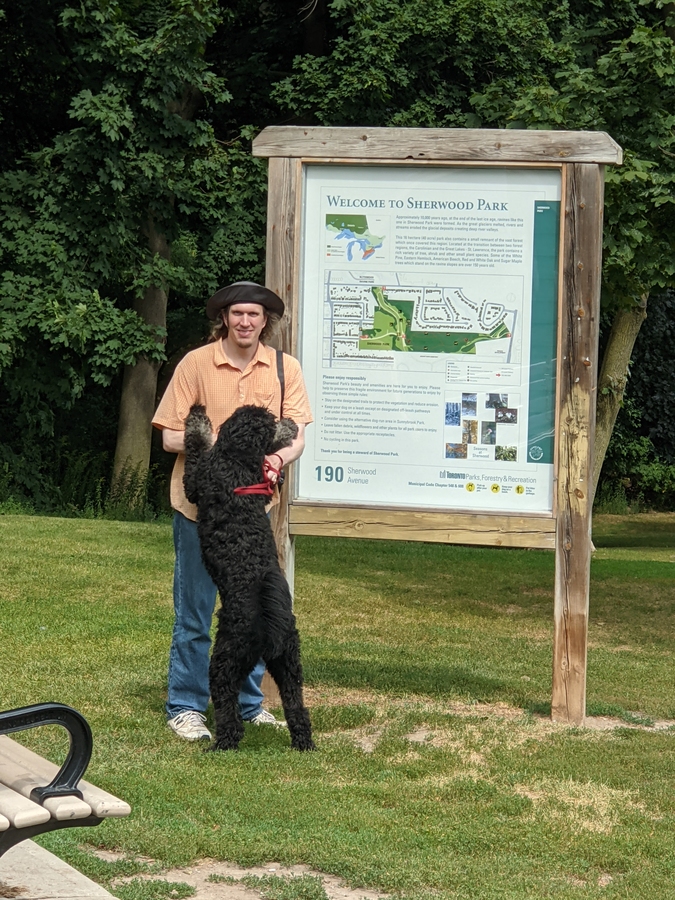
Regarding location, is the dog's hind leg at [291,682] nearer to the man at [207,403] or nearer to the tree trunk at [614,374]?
the man at [207,403]

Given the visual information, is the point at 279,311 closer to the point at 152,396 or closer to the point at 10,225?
the point at 10,225

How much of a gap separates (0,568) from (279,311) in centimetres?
588

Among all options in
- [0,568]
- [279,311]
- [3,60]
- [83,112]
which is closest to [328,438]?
[279,311]

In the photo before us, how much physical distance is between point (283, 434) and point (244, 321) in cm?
55

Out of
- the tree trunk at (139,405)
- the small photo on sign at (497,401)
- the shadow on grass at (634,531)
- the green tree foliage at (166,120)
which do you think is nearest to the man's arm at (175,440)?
the small photo on sign at (497,401)

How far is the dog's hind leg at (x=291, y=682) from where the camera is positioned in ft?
18.2

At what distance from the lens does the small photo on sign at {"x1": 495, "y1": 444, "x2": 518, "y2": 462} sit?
6.73m

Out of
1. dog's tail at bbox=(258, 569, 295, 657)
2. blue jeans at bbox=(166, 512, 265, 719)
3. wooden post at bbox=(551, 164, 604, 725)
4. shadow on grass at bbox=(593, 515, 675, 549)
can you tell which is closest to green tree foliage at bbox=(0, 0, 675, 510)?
shadow on grass at bbox=(593, 515, 675, 549)

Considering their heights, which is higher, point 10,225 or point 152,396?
point 10,225

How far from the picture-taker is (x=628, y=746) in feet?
20.3

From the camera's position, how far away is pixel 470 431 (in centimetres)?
674

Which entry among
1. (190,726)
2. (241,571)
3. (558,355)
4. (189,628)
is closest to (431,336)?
(558,355)

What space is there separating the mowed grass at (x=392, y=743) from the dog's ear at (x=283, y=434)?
1.36 meters

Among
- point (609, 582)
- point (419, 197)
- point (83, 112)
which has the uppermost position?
point (83, 112)
